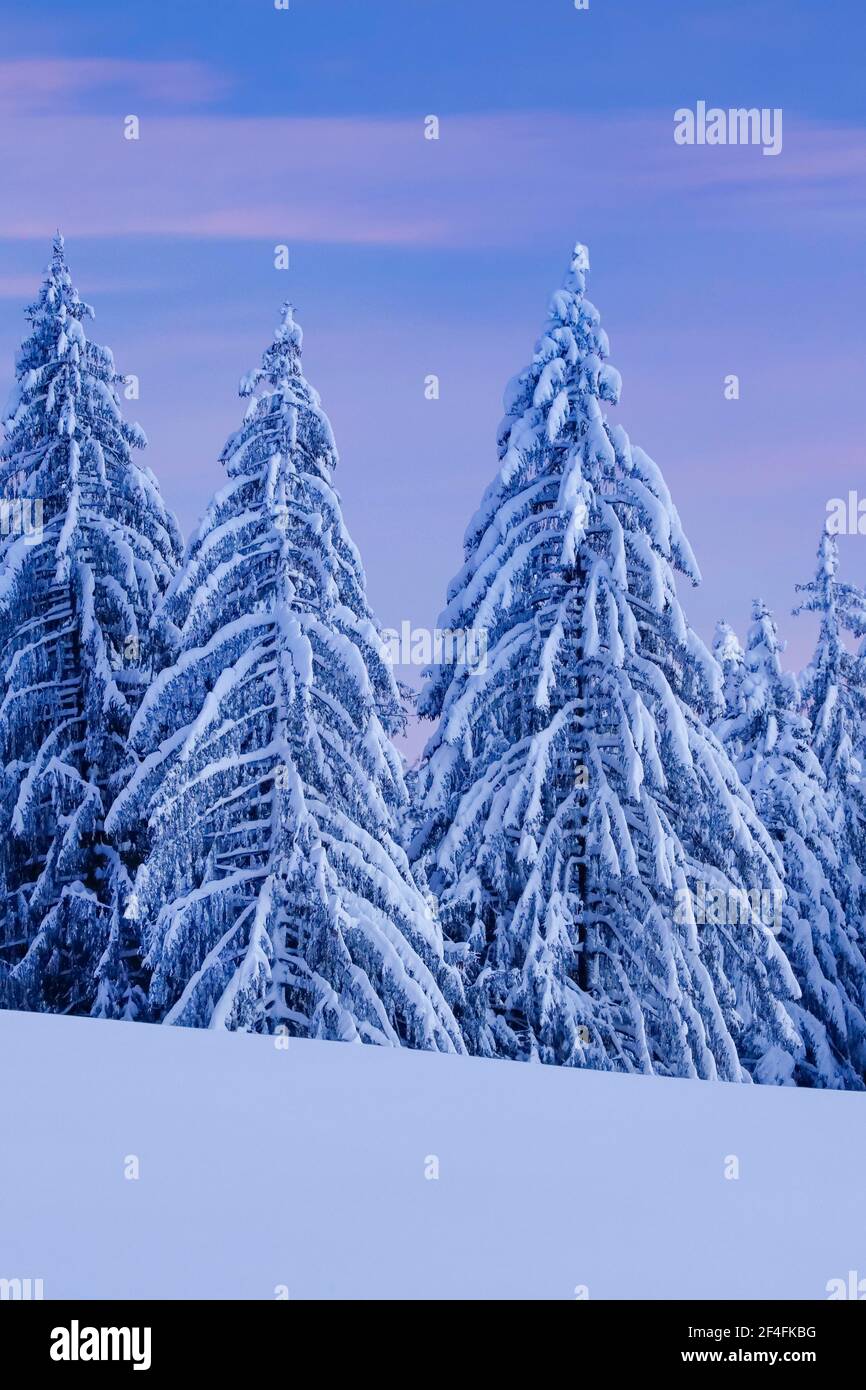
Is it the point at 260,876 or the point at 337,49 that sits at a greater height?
the point at 337,49

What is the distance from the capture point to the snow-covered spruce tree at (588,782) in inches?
631

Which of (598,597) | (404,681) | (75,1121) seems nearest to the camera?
(75,1121)

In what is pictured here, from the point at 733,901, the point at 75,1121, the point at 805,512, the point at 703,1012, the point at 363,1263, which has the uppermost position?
the point at 805,512

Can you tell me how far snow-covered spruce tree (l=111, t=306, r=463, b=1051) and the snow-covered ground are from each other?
5.92 ft

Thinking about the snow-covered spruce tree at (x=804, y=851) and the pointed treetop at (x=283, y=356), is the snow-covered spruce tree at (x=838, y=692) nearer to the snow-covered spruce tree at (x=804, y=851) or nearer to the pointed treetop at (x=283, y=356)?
the snow-covered spruce tree at (x=804, y=851)

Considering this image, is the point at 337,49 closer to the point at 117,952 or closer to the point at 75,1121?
the point at 117,952

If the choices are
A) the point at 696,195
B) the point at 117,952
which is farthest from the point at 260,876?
the point at 696,195

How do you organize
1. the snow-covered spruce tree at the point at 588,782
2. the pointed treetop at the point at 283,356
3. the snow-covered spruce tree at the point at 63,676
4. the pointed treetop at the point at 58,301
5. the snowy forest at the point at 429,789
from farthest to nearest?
the pointed treetop at the point at 58,301 < the snow-covered spruce tree at the point at 63,676 < the pointed treetop at the point at 283,356 < the snow-covered spruce tree at the point at 588,782 < the snowy forest at the point at 429,789

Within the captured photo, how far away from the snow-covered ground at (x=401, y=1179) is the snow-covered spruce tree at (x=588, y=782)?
2951mm

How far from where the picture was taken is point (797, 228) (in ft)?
61.2

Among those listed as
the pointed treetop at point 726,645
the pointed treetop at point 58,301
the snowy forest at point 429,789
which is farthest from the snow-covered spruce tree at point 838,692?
the pointed treetop at point 58,301

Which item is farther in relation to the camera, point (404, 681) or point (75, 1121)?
point (404, 681)

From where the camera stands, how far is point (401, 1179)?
8938mm

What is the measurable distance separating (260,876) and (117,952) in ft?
11.4
